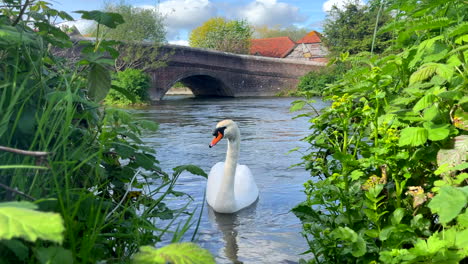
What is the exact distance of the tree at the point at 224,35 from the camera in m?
52.8

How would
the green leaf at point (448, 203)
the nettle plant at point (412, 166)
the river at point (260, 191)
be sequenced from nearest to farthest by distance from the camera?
the green leaf at point (448, 203), the nettle plant at point (412, 166), the river at point (260, 191)

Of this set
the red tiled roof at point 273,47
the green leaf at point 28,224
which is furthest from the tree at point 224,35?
the green leaf at point 28,224

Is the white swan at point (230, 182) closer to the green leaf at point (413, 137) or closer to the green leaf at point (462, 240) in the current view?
the green leaf at point (413, 137)

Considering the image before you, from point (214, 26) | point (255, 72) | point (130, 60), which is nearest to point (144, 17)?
point (130, 60)

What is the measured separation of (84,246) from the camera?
4.45 ft

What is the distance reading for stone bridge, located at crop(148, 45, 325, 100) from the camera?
31.9 metres

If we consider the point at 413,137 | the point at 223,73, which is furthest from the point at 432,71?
the point at 223,73

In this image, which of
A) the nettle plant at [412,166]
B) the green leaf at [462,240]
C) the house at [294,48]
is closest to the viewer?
the green leaf at [462,240]

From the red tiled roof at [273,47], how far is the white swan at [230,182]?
51.6m

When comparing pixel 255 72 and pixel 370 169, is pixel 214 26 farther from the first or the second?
pixel 370 169

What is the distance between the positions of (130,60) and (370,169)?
2748cm

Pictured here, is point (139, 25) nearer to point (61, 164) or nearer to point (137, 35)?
point (137, 35)

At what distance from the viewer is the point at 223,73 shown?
118ft

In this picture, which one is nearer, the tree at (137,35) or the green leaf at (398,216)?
the green leaf at (398,216)
